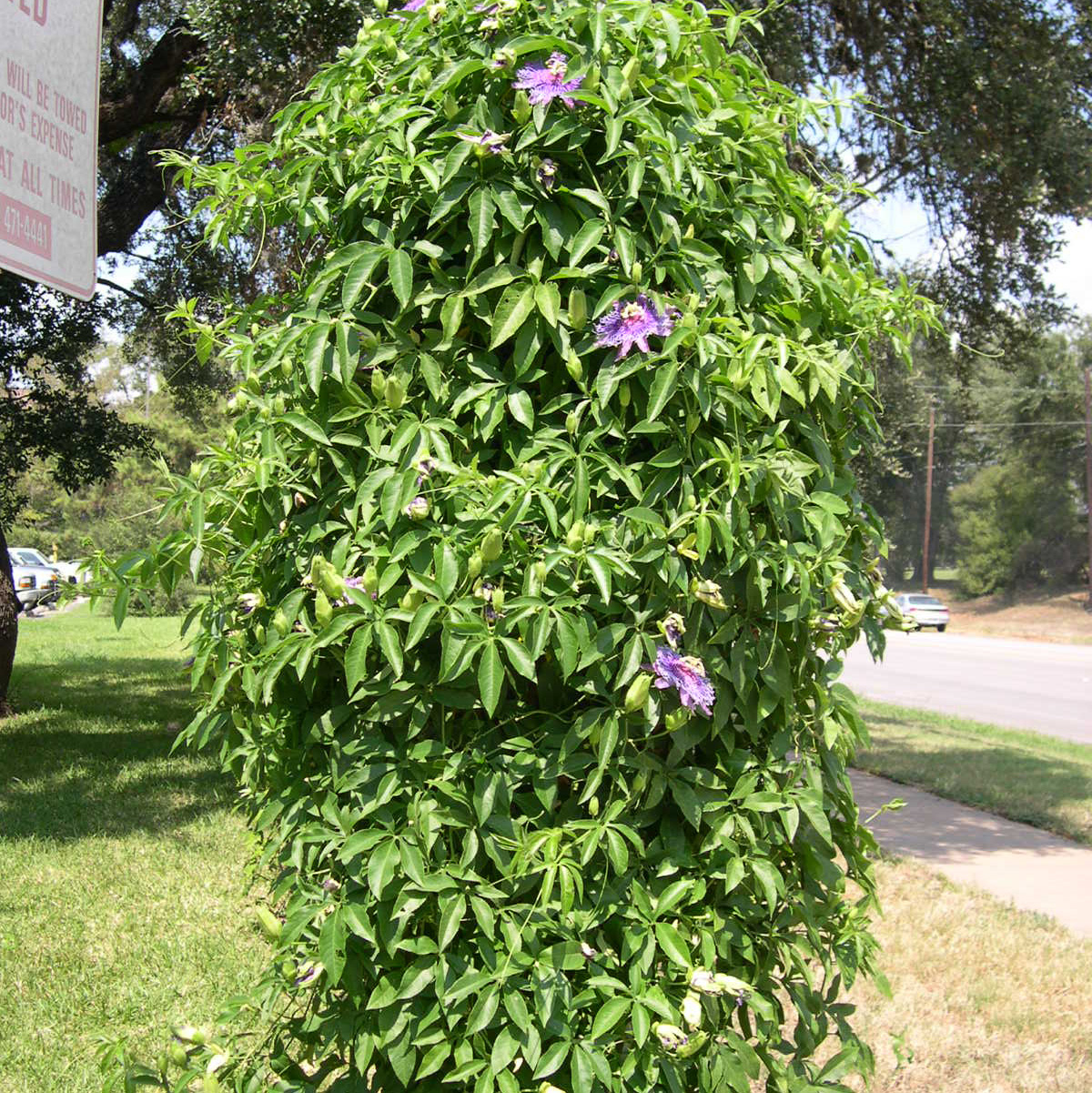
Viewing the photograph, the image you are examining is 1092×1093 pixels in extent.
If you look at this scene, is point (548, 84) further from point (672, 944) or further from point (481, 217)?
point (672, 944)

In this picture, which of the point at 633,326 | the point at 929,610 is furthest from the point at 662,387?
the point at 929,610

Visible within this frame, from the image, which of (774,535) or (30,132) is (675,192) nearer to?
(774,535)

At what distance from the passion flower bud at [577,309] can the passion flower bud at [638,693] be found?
63 centimetres

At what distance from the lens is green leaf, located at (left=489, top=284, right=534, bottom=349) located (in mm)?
1936

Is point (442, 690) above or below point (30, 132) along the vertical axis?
below

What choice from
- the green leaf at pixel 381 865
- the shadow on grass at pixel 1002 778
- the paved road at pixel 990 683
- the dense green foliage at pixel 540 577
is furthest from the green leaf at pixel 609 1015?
the paved road at pixel 990 683

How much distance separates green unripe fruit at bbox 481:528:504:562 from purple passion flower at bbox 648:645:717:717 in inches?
12.7

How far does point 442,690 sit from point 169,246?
946 cm

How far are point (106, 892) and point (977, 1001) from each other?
3886 mm

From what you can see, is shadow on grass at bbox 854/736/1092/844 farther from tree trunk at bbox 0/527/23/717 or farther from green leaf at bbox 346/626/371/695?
tree trunk at bbox 0/527/23/717

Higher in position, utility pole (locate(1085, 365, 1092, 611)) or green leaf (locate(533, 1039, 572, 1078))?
utility pole (locate(1085, 365, 1092, 611))

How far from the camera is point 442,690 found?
195cm

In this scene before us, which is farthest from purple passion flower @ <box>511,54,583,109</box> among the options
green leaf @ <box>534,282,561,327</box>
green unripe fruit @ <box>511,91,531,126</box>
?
green leaf @ <box>534,282,561,327</box>

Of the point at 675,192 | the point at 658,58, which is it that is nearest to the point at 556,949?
the point at 675,192
